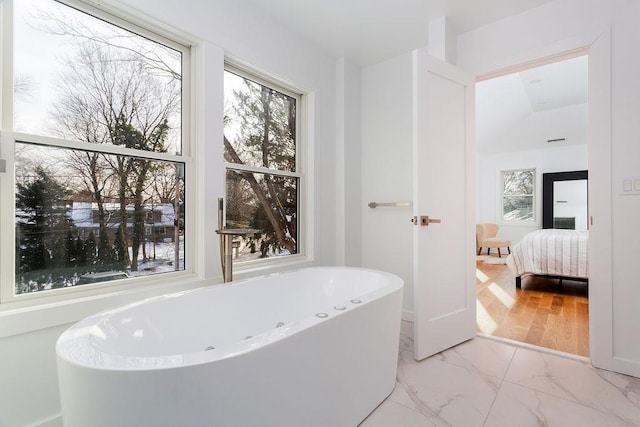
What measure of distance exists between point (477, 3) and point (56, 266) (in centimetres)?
307

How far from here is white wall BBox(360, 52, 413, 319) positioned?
9.55ft

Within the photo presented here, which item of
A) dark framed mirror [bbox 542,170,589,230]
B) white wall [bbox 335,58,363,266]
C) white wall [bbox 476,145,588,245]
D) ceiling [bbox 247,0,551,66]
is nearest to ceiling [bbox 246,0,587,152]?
ceiling [bbox 247,0,551,66]

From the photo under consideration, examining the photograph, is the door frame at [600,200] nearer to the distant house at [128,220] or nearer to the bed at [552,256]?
the bed at [552,256]

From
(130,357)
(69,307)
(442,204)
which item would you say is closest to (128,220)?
(69,307)

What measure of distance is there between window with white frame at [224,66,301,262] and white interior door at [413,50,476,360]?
3.65 ft

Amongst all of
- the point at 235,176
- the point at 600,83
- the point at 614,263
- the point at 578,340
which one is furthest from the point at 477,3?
the point at 578,340

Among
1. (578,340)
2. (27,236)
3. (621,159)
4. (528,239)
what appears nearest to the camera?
(27,236)

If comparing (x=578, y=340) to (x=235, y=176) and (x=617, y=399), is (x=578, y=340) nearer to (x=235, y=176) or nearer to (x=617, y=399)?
(x=617, y=399)

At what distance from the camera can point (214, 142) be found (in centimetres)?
199

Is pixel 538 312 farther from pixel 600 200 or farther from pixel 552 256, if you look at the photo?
pixel 600 200

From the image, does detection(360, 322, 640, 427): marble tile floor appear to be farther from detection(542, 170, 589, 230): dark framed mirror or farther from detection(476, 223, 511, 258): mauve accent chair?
detection(542, 170, 589, 230): dark framed mirror

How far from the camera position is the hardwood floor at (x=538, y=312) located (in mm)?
2408

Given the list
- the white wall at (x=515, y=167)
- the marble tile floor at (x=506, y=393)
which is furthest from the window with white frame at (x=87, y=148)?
the white wall at (x=515, y=167)

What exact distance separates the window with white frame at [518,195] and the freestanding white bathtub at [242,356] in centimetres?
622
